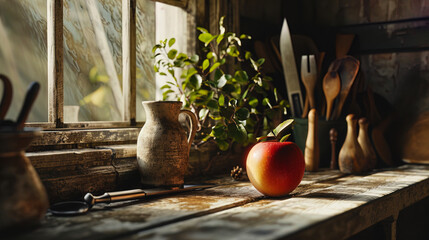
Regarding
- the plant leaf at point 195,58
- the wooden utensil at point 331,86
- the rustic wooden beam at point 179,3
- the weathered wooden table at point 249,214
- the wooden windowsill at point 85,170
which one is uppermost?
the rustic wooden beam at point 179,3

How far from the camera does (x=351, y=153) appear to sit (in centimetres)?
168

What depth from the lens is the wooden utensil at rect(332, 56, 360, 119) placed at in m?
1.78

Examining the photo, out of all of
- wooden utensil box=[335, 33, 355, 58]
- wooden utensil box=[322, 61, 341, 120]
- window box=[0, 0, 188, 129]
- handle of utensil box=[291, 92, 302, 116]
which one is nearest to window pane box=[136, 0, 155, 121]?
window box=[0, 0, 188, 129]

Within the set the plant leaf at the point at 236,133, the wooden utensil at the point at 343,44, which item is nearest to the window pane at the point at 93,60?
the plant leaf at the point at 236,133

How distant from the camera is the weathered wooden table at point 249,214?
2.78ft

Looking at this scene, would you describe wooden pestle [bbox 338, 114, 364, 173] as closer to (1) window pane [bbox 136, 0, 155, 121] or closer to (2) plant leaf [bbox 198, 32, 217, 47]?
(2) plant leaf [bbox 198, 32, 217, 47]

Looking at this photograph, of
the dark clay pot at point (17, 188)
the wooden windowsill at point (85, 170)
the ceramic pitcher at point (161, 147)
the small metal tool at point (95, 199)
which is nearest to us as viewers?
the dark clay pot at point (17, 188)

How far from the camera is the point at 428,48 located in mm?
1986

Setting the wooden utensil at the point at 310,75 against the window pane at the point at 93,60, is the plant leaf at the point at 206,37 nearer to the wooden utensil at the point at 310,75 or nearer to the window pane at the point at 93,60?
the window pane at the point at 93,60

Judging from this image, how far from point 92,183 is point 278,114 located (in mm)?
914

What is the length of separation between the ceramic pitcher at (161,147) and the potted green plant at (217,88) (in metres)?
0.24

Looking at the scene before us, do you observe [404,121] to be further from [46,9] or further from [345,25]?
[46,9]

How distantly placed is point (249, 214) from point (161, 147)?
0.40m

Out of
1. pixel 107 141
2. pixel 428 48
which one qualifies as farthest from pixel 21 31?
pixel 428 48
